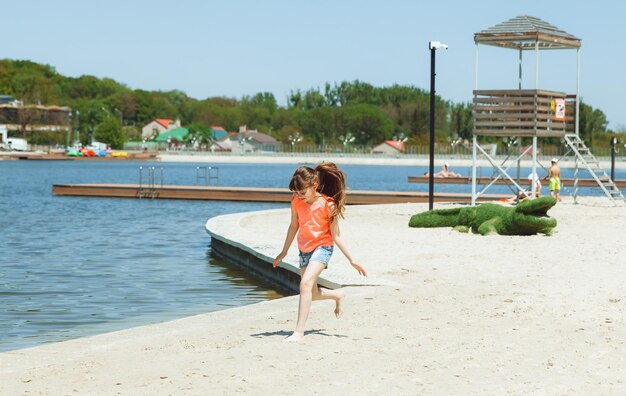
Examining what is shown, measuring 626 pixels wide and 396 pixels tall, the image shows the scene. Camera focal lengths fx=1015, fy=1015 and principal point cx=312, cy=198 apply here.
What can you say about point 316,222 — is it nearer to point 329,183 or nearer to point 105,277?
point 329,183

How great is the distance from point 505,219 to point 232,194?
25465 mm

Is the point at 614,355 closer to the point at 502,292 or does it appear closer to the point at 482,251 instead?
the point at 502,292

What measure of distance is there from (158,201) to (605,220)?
2485cm

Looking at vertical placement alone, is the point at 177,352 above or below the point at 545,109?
below

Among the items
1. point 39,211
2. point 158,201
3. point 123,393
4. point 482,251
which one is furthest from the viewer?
point 158,201

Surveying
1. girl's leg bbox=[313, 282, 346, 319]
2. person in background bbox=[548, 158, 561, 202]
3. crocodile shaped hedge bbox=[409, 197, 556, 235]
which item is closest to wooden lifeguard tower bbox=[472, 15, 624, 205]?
person in background bbox=[548, 158, 561, 202]

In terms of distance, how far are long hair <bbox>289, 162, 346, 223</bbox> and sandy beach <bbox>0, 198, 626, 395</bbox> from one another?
1.30 meters

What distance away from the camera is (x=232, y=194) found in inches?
1794

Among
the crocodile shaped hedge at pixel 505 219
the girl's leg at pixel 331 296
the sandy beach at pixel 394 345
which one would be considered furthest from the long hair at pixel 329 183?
the crocodile shaped hedge at pixel 505 219

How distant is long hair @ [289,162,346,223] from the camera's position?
9.36m

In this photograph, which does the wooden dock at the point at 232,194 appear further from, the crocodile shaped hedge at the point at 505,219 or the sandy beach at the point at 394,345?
the sandy beach at the point at 394,345

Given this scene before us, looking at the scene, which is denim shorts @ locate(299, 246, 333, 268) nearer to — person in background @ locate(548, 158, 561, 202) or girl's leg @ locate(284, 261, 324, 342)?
girl's leg @ locate(284, 261, 324, 342)

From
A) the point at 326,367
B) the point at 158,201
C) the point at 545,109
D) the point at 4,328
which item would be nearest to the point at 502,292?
the point at 326,367

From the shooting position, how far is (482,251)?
60.1 ft
